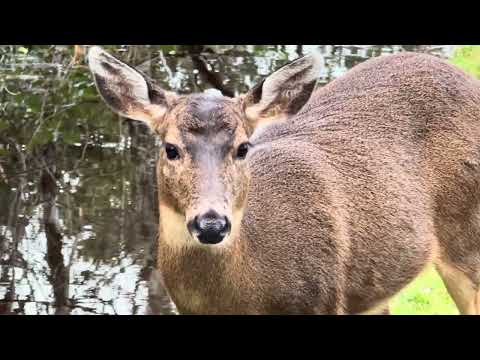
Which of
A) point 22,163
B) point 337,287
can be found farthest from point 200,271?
point 22,163

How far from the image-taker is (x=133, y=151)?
987 centimetres

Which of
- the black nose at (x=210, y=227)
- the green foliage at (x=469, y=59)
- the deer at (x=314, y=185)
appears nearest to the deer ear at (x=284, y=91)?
the deer at (x=314, y=185)

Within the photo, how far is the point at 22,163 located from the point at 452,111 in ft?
13.5

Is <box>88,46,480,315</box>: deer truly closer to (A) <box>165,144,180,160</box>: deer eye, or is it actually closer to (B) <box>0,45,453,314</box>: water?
(A) <box>165,144,180,160</box>: deer eye

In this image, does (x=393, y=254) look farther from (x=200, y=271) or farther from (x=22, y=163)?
(x=22, y=163)

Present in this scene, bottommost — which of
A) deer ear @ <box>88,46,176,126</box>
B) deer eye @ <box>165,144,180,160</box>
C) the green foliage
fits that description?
the green foliage

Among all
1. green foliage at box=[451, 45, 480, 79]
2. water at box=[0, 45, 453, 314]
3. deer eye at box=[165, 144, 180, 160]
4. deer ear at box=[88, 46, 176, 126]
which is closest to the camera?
deer eye at box=[165, 144, 180, 160]

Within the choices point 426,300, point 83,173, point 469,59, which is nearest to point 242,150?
point 426,300

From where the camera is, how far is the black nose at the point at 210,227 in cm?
508

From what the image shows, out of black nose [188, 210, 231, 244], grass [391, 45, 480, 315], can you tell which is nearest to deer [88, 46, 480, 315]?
black nose [188, 210, 231, 244]

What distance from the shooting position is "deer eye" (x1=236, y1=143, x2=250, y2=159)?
5.55m

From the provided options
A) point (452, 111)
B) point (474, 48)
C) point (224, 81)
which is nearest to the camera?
point (452, 111)

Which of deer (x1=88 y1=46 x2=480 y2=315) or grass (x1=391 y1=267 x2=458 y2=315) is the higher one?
deer (x1=88 y1=46 x2=480 y2=315)

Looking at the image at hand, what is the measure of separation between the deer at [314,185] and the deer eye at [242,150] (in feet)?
Result: 0.03
